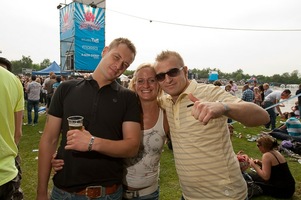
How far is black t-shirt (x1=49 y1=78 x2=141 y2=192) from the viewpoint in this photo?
5.84ft

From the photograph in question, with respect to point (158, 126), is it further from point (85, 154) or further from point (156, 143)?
Answer: point (85, 154)

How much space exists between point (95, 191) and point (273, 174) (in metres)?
3.88

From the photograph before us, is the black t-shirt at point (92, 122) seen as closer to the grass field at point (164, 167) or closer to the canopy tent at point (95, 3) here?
the grass field at point (164, 167)

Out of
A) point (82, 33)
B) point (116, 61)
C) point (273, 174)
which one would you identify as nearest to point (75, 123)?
point (116, 61)

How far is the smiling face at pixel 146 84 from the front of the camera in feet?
7.68

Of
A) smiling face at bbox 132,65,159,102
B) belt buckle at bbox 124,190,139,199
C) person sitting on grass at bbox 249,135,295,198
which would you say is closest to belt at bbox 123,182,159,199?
belt buckle at bbox 124,190,139,199

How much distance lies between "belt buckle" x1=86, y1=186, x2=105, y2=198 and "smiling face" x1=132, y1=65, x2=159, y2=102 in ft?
3.01

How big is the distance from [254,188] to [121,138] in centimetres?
359

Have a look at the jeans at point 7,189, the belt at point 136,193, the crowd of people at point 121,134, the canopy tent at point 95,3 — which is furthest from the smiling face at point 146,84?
the canopy tent at point 95,3

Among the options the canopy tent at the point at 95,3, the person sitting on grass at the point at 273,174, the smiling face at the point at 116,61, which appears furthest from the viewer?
the canopy tent at the point at 95,3

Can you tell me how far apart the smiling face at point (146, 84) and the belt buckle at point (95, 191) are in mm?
918

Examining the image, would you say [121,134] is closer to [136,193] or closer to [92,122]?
[92,122]

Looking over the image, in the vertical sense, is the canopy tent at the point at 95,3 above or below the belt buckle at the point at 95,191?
above

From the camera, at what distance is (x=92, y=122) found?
1.80m
